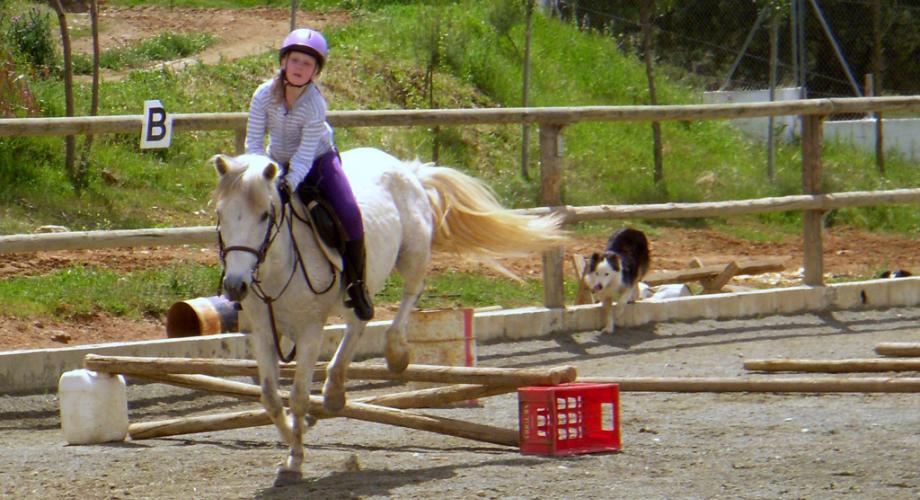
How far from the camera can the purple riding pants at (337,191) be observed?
19.3 feet

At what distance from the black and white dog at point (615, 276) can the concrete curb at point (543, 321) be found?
13 centimetres

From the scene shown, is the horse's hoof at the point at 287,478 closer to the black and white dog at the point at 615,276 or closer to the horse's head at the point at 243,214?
the horse's head at the point at 243,214

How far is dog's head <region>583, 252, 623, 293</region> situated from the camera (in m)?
10.3

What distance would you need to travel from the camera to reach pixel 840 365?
7.99 m

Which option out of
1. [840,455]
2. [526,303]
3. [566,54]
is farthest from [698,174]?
[840,455]

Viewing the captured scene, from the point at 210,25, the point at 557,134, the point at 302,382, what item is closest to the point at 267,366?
the point at 302,382

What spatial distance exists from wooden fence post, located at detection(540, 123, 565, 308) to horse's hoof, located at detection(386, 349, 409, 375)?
3562 millimetres

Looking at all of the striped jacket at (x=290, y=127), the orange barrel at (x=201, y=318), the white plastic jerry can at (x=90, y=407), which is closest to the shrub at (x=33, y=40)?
the orange barrel at (x=201, y=318)

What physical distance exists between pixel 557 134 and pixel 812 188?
2628 mm

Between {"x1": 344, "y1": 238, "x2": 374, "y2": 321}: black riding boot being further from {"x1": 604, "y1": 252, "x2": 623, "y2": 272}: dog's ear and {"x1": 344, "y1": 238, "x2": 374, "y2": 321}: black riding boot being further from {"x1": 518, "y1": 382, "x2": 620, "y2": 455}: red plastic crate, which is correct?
{"x1": 604, "y1": 252, "x2": 623, "y2": 272}: dog's ear

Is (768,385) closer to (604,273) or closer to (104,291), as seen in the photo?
(604,273)

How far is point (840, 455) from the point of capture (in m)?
5.74

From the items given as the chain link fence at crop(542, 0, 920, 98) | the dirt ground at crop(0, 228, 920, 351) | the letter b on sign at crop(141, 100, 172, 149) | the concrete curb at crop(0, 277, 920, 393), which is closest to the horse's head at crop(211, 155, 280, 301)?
the letter b on sign at crop(141, 100, 172, 149)

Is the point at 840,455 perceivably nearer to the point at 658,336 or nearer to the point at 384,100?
the point at 658,336
